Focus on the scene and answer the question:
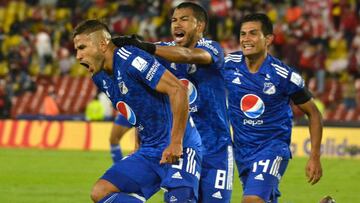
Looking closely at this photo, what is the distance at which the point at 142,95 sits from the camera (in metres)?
7.17

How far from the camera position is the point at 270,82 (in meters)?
8.61

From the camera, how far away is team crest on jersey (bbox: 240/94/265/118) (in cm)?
860

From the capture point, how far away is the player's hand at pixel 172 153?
6.82 meters

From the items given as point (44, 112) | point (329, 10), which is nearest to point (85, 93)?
point (44, 112)

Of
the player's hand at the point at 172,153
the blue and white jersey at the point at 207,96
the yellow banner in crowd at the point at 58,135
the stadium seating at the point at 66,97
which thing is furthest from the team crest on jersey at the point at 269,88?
the stadium seating at the point at 66,97

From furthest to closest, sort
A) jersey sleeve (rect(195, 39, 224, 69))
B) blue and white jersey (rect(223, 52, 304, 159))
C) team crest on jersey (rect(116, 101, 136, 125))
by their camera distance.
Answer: blue and white jersey (rect(223, 52, 304, 159)) < jersey sleeve (rect(195, 39, 224, 69)) < team crest on jersey (rect(116, 101, 136, 125))

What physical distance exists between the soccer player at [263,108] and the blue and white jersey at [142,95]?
4.25 ft

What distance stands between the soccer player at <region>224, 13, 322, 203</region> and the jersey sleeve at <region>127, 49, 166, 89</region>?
71.2 inches

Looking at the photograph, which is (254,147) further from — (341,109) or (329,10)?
(329,10)

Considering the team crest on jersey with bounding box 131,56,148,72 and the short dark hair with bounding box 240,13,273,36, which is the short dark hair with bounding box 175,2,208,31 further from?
the team crest on jersey with bounding box 131,56,148,72

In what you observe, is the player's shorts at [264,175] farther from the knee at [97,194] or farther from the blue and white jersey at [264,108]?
the knee at [97,194]

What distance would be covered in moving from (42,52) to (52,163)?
1019 cm

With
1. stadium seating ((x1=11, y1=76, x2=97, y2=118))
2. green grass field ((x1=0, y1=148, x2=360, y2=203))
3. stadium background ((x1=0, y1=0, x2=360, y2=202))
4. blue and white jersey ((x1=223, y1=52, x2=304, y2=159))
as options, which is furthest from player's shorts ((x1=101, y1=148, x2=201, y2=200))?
stadium seating ((x1=11, y1=76, x2=97, y2=118))

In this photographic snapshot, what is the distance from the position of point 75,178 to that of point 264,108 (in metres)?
7.61
